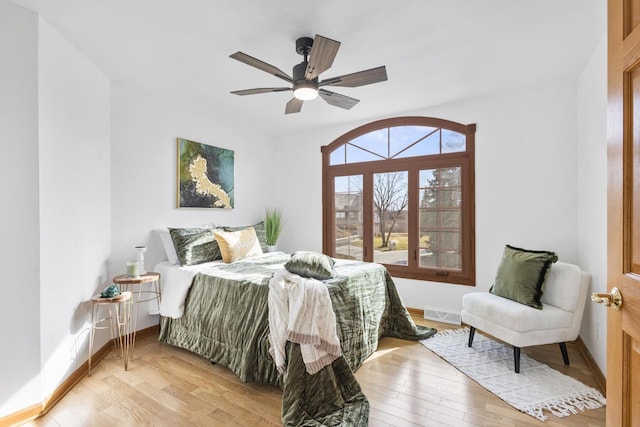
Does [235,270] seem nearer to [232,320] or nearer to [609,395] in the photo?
[232,320]

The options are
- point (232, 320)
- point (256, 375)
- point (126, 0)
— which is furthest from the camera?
point (232, 320)

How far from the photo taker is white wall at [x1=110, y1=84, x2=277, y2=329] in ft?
10.0

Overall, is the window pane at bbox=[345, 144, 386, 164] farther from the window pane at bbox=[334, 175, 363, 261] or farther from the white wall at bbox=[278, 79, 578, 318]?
the white wall at bbox=[278, 79, 578, 318]

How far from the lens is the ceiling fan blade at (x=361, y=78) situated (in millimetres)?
2134

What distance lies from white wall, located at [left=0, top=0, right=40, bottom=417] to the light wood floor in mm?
354

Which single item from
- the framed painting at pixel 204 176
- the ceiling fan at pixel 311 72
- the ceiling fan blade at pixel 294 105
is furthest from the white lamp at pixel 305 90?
the framed painting at pixel 204 176

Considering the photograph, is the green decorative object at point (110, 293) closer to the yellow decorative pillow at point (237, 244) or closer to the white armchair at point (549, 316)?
the yellow decorative pillow at point (237, 244)

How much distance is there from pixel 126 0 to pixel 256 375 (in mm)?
2603

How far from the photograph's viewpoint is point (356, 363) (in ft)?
8.26

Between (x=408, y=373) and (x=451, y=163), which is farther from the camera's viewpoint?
(x=451, y=163)

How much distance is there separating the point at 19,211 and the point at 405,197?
12.0 feet

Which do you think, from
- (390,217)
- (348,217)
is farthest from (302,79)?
(348,217)

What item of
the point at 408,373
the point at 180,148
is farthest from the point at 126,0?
the point at 408,373

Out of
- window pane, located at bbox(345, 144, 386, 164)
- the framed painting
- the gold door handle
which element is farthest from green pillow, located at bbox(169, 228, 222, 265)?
the gold door handle
